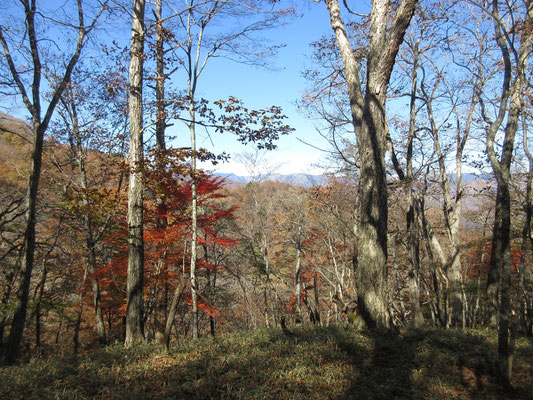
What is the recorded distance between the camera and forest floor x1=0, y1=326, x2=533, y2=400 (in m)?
3.29

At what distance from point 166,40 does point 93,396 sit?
7838mm

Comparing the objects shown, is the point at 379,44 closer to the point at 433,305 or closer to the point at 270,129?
the point at 270,129

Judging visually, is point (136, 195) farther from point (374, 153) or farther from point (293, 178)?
point (293, 178)

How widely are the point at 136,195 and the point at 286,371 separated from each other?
15.9 ft

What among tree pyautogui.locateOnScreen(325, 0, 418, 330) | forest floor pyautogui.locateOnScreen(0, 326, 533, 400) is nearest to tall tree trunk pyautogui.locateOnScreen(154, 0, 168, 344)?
forest floor pyautogui.locateOnScreen(0, 326, 533, 400)

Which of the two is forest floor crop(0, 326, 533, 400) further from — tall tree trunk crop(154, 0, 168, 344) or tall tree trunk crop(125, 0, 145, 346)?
tall tree trunk crop(154, 0, 168, 344)

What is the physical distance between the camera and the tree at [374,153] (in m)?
5.47

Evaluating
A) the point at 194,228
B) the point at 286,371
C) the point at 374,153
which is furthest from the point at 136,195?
the point at 374,153

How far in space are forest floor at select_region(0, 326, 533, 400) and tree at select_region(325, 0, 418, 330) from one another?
0.74 m

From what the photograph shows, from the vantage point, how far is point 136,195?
6.80m

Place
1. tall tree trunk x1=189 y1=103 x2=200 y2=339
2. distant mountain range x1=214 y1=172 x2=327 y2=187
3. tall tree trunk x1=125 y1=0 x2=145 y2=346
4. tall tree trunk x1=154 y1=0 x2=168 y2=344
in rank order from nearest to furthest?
tall tree trunk x1=125 y1=0 x2=145 y2=346 → tall tree trunk x1=189 y1=103 x2=200 y2=339 → tall tree trunk x1=154 y1=0 x2=168 y2=344 → distant mountain range x1=214 y1=172 x2=327 y2=187

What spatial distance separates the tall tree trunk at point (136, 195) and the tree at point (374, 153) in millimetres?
4421

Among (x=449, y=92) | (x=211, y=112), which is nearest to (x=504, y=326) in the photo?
→ (x=211, y=112)

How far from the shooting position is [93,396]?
10.4 feet
